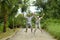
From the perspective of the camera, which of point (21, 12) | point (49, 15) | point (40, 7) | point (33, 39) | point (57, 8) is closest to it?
point (33, 39)

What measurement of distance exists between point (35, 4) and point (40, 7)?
2113mm

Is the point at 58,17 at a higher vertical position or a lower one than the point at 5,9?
lower

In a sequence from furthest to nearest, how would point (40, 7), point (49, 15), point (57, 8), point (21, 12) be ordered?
1. point (40, 7)
2. point (21, 12)
3. point (49, 15)
4. point (57, 8)

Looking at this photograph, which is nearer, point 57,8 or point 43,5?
point 57,8

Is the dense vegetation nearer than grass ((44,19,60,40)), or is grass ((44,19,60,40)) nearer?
grass ((44,19,60,40))

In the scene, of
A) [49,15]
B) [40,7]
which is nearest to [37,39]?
[49,15]

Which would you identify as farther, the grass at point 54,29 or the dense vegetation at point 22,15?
the dense vegetation at point 22,15

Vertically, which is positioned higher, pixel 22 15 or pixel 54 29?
pixel 54 29

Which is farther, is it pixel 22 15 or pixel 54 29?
pixel 22 15

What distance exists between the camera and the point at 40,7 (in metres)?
59.1

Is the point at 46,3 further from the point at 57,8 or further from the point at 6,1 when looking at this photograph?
the point at 6,1

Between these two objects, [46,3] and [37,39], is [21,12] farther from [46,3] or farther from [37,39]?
[37,39]

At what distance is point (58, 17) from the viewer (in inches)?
1790

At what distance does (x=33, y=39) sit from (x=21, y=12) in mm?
35553
